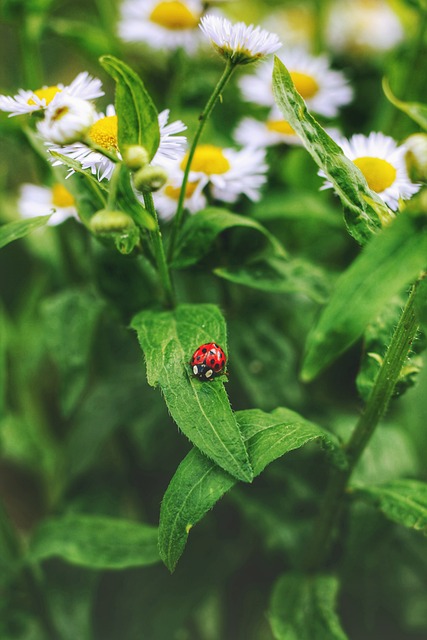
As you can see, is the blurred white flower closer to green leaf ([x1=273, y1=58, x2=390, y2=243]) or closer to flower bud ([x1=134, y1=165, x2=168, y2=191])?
flower bud ([x1=134, y1=165, x2=168, y2=191])

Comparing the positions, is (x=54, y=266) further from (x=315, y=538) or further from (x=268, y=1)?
(x=268, y=1)

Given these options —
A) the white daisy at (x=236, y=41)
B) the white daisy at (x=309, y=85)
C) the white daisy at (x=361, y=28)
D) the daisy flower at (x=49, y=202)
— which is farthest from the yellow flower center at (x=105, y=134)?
the white daisy at (x=361, y=28)

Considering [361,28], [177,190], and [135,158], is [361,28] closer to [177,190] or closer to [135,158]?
[177,190]

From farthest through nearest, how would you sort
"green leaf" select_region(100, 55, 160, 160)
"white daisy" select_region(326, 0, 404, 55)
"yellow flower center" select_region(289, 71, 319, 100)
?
"white daisy" select_region(326, 0, 404, 55)
"yellow flower center" select_region(289, 71, 319, 100)
"green leaf" select_region(100, 55, 160, 160)

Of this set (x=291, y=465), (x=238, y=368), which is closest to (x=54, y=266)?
(x=238, y=368)

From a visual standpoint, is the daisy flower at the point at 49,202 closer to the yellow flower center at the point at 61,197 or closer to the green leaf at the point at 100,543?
the yellow flower center at the point at 61,197

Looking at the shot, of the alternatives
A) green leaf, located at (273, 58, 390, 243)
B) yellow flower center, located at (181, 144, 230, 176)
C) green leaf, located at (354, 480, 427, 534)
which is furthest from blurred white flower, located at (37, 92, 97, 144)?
green leaf, located at (354, 480, 427, 534)

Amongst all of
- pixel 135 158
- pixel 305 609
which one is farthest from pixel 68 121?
pixel 305 609
